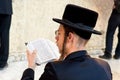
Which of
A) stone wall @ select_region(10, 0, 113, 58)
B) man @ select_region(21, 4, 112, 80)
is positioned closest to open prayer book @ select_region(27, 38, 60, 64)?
man @ select_region(21, 4, 112, 80)

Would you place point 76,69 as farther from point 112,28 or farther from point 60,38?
point 112,28

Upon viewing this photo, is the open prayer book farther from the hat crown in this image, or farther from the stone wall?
the stone wall

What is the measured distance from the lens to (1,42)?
13.5 feet

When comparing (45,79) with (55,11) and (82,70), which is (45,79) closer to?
(82,70)

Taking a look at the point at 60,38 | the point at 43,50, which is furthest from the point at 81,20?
the point at 43,50

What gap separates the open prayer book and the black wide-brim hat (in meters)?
0.34

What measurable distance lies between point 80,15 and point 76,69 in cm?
32

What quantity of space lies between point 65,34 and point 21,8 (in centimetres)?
294

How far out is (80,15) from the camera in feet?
5.97

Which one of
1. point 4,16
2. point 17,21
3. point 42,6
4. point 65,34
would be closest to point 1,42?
point 4,16

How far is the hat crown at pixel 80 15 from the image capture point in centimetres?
182

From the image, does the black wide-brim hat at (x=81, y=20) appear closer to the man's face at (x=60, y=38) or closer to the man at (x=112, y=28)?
the man's face at (x=60, y=38)

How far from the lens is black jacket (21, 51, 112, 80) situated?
5.45 feet

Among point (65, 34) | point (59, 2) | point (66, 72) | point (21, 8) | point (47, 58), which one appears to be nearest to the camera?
point (66, 72)
